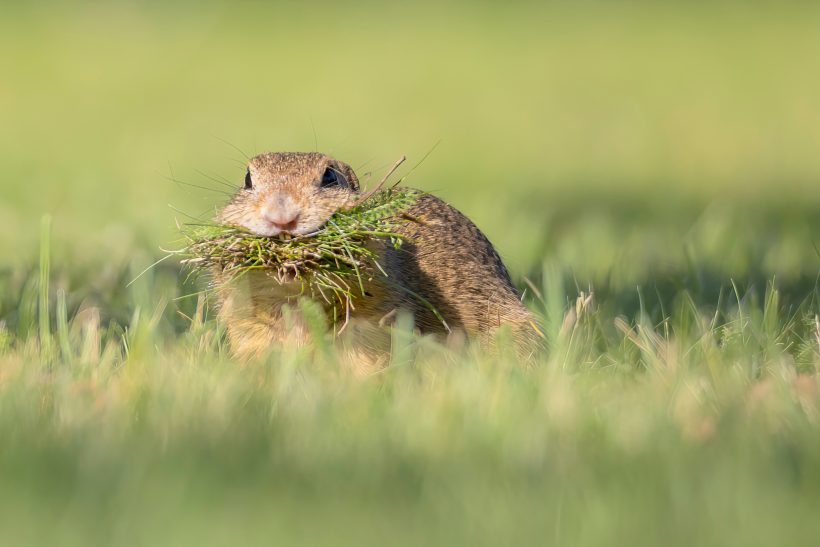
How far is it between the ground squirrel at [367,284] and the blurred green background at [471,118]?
0.77 metres

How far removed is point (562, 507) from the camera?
2146 millimetres

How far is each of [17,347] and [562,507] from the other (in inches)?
72.5

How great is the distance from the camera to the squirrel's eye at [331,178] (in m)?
3.72

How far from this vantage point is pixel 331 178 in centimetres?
→ 376

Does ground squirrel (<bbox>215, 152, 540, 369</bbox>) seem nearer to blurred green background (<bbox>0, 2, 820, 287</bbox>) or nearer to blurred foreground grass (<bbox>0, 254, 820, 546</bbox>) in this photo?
blurred foreground grass (<bbox>0, 254, 820, 546</bbox>)

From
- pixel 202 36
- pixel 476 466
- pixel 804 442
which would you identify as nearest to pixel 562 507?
pixel 476 466

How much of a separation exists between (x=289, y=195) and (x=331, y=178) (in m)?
0.31

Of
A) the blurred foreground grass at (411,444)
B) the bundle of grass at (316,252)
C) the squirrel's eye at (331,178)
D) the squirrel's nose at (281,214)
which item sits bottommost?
the blurred foreground grass at (411,444)

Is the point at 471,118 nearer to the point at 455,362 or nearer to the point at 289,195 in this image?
the point at 289,195

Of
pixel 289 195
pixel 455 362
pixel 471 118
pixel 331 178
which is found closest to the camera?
pixel 455 362

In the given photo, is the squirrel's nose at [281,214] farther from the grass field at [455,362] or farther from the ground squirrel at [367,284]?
the grass field at [455,362]

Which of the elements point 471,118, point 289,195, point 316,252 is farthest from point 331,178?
point 471,118

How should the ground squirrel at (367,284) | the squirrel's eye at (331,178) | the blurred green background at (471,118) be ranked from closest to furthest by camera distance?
1. the ground squirrel at (367,284)
2. the squirrel's eye at (331,178)
3. the blurred green background at (471,118)

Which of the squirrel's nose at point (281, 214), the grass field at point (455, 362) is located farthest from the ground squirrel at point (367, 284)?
the grass field at point (455, 362)
